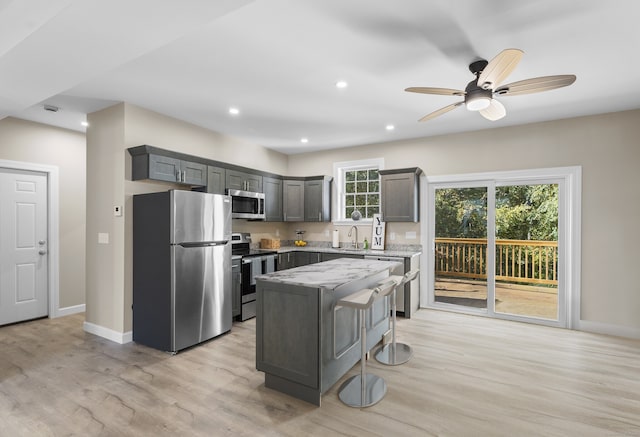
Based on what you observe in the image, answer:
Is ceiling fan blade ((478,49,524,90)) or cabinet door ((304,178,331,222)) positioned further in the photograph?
cabinet door ((304,178,331,222))

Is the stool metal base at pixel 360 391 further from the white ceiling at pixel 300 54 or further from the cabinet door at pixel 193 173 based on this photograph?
the cabinet door at pixel 193 173

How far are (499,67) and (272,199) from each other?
4.05m

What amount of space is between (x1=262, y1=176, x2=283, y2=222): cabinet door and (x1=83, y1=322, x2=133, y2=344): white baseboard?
2593 mm

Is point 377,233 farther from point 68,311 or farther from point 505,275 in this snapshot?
point 68,311

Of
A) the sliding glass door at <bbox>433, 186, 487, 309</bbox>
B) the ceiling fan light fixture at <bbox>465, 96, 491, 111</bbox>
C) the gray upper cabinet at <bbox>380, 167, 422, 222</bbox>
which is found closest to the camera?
the ceiling fan light fixture at <bbox>465, 96, 491, 111</bbox>

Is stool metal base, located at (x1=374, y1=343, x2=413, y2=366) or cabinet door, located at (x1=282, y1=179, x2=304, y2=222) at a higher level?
cabinet door, located at (x1=282, y1=179, x2=304, y2=222)

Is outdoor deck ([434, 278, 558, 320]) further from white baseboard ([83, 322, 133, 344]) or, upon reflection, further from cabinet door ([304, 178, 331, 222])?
white baseboard ([83, 322, 133, 344])

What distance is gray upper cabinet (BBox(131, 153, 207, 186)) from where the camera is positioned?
3.55 meters

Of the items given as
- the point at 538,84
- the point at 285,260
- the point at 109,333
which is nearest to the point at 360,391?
the point at 538,84

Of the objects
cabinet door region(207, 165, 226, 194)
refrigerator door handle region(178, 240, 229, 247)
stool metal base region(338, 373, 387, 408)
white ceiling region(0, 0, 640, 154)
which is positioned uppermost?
white ceiling region(0, 0, 640, 154)

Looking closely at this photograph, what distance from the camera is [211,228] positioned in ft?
12.1

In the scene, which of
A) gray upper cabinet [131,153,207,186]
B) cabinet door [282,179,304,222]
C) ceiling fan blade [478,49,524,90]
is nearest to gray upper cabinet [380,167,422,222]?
cabinet door [282,179,304,222]

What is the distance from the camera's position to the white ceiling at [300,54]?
1.79 metres

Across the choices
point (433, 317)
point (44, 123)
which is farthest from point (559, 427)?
point (44, 123)
